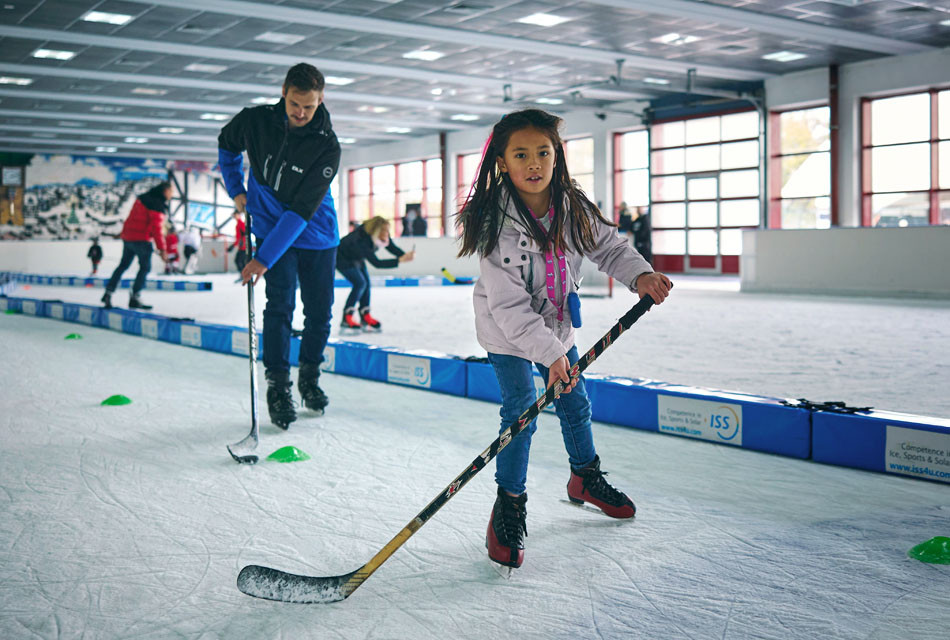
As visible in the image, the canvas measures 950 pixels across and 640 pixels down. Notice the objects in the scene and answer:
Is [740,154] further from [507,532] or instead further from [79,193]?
[79,193]

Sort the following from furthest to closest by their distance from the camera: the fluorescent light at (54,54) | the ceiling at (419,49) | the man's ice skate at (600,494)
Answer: the fluorescent light at (54,54)
the ceiling at (419,49)
the man's ice skate at (600,494)

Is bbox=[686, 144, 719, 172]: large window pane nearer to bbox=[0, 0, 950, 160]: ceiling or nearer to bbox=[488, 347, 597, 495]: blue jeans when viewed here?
bbox=[0, 0, 950, 160]: ceiling

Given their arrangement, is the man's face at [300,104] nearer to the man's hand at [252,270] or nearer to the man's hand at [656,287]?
the man's hand at [252,270]

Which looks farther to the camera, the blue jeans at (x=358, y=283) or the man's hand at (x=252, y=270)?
the blue jeans at (x=358, y=283)

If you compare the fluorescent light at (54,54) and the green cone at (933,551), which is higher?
the fluorescent light at (54,54)

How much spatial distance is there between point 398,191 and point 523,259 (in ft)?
72.3

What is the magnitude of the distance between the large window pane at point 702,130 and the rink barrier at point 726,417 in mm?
13144

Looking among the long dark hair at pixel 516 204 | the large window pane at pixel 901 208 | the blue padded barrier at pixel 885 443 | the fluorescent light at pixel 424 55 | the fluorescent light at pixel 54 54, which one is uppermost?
the fluorescent light at pixel 424 55

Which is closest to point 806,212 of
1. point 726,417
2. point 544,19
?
point 544,19

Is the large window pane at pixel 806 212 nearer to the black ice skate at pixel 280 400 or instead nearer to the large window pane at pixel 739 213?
the large window pane at pixel 739 213

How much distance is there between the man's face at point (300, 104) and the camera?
284 centimetres

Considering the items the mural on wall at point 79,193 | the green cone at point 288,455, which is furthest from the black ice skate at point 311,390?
the mural on wall at point 79,193

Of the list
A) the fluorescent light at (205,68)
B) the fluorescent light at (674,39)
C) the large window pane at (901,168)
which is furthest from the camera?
the fluorescent light at (205,68)

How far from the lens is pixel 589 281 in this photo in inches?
514
